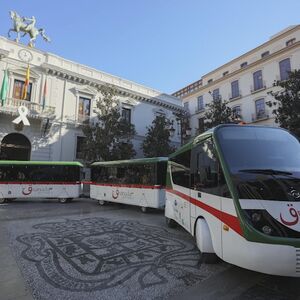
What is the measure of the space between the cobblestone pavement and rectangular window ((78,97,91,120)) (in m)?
18.9

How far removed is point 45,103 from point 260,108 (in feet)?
81.7

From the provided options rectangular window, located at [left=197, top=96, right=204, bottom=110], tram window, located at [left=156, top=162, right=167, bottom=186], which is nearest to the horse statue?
tram window, located at [left=156, top=162, right=167, bottom=186]

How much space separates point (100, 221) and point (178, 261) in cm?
517

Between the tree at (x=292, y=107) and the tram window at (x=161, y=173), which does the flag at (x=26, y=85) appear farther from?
the tree at (x=292, y=107)

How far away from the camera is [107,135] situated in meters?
22.3

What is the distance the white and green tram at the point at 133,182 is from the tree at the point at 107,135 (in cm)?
576

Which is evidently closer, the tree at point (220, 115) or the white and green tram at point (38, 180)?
the white and green tram at point (38, 180)

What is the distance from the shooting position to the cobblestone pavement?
12.3 feet

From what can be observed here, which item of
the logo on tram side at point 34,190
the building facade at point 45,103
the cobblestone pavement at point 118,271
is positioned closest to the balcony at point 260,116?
the building facade at point 45,103

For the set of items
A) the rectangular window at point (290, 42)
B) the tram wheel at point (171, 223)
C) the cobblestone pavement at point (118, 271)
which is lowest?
the cobblestone pavement at point (118, 271)

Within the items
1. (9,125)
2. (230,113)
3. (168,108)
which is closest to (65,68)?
(9,125)

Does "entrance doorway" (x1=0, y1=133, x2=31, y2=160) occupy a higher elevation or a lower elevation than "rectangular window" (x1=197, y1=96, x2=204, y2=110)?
lower

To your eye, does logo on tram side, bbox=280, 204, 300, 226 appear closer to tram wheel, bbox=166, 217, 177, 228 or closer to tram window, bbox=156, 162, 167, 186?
tram wheel, bbox=166, 217, 177, 228

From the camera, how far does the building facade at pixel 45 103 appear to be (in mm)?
21062
